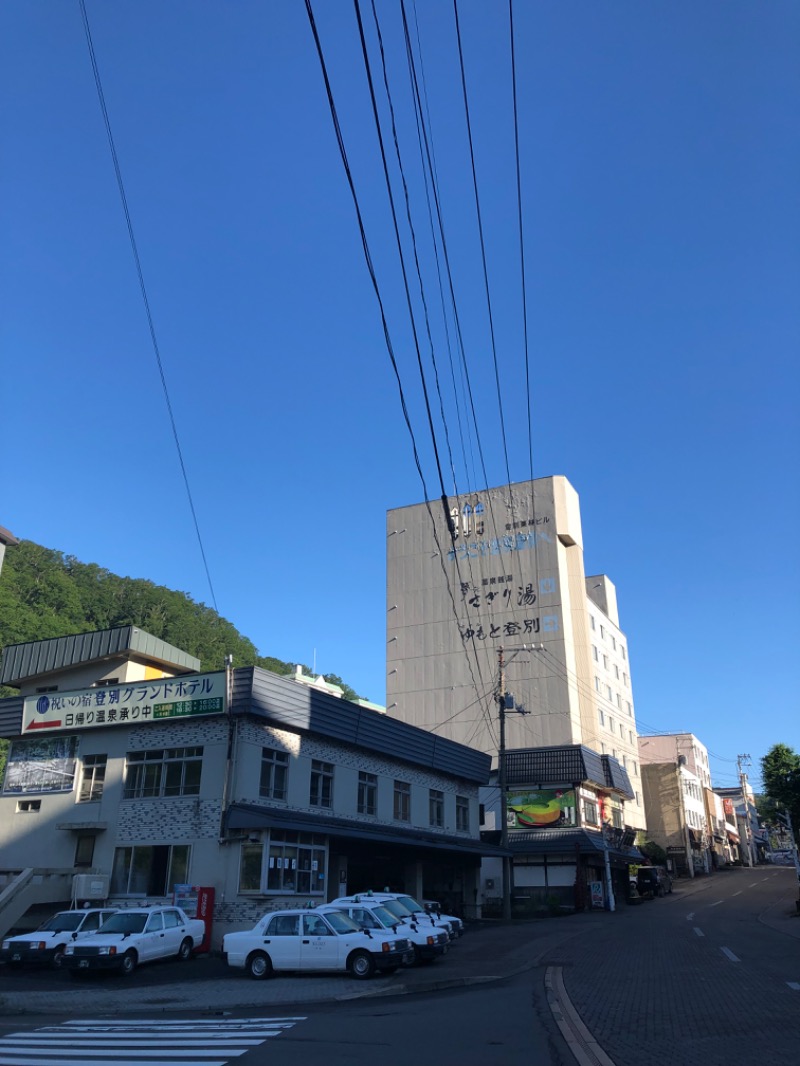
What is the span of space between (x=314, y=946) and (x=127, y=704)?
12.3 metres

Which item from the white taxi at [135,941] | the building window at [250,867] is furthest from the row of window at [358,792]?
the white taxi at [135,941]

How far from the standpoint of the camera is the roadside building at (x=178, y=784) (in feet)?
82.2

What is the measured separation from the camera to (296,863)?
26.1 meters

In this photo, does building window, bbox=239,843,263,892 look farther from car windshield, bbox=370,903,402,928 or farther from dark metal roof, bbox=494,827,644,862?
dark metal roof, bbox=494,827,644,862

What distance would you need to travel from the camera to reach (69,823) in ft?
90.3

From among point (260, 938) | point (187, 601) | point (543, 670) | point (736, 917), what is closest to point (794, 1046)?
point (260, 938)

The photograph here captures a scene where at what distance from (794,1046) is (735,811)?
13096cm

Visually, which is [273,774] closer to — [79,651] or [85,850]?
[85,850]

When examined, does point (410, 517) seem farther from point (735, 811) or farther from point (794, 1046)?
point (735, 811)

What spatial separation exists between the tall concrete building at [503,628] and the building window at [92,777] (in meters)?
41.9

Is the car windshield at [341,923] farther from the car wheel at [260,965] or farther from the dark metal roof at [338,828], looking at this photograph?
the dark metal roof at [338,828]

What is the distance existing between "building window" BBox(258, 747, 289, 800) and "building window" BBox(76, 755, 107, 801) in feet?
18.8

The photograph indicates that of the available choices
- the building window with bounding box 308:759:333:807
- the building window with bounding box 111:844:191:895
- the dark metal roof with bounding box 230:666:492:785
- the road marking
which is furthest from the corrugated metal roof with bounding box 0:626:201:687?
the road marking

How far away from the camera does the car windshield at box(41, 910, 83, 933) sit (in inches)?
837
